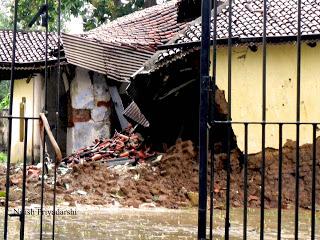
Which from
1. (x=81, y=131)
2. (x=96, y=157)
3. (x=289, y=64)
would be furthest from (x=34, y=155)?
(x=289, y=64)

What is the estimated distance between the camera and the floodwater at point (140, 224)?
733 centimetres

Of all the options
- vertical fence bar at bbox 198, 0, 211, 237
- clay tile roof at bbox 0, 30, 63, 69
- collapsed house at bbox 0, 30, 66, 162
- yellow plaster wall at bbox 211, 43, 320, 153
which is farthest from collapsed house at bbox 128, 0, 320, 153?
vertical fence bar at bbox 198, 0, 211, 237

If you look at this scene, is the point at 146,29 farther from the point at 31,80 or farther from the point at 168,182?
the point at 168,182

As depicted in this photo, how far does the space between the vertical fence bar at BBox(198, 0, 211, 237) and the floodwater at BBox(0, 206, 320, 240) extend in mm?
2935

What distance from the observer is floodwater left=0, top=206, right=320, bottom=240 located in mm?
7332

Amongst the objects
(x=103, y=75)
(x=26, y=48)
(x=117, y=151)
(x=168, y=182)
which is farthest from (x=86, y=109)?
(x=168, y=182)

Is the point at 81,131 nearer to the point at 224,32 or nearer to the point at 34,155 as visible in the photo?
the point at 34,155

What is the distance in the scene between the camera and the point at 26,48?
1884 cm

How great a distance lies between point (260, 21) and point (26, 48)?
9.16 metres

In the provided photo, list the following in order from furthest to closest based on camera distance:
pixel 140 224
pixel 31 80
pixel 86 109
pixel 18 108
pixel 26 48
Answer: pixel 18 108, pixel 31 80, pixel 26 48, pixel 86 109, pixel 140 224

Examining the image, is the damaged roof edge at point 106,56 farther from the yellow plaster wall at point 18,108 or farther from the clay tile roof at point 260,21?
the clay tile roof at point 260,21

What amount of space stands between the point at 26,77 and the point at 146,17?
14.0ft

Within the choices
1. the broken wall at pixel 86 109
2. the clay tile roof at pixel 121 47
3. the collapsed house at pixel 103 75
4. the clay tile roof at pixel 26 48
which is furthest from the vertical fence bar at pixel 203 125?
the broken wall at pixel 86 109

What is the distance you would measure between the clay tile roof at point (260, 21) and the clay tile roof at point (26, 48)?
518 centimetres
